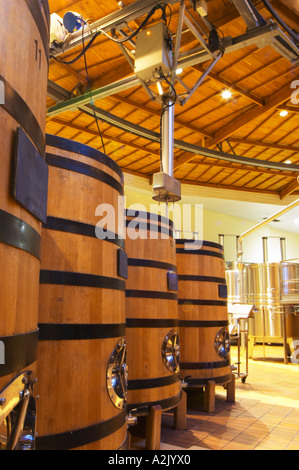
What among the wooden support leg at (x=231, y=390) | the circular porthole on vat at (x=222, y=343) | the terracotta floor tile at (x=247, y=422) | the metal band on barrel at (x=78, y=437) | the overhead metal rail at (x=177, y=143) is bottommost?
the terracotta floor tile at (x=247, y=422)

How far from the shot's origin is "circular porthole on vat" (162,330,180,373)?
258cm

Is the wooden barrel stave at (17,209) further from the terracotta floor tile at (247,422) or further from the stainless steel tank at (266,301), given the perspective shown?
the stainless steel tank at (266,301)

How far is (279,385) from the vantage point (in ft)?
16.0

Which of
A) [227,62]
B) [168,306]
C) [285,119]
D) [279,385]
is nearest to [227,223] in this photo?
[285,119]

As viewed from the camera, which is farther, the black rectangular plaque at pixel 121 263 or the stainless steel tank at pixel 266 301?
the stainless steel tank at pixel 266 301

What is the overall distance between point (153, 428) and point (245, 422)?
1119 mm

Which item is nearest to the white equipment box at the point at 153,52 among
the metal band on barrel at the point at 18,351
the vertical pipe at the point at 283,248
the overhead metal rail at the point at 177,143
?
the overhead metal rail at the point at 177,143

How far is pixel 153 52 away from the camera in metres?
4.81

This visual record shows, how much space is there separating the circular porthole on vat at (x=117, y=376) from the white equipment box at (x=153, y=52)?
3.93 meters

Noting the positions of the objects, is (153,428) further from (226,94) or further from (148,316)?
(226,94)

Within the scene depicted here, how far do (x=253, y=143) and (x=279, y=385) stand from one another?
350 inches


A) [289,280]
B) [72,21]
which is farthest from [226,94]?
[72,21]

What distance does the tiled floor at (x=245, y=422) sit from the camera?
2604mm

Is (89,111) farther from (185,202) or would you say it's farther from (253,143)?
(185,202)
